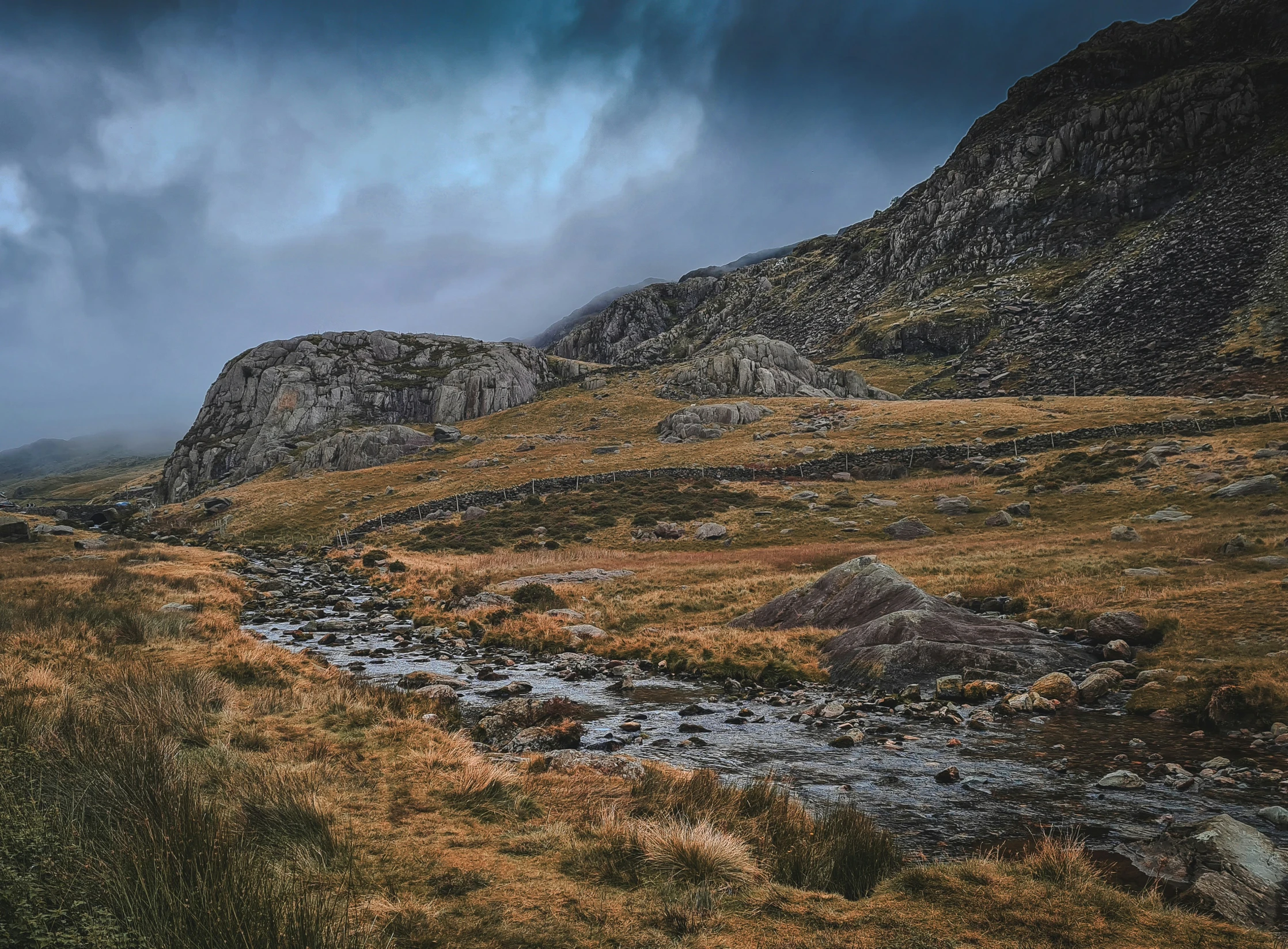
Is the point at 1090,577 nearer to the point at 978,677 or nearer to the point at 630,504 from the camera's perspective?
the point at 978,677

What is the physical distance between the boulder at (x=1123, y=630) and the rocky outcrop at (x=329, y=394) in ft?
396

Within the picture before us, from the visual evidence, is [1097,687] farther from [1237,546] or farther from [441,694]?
[441,694]

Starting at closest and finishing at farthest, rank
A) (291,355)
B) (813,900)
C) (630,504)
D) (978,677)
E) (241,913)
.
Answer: (241,913), (813,900), (978,677), (630,504), (291,355)

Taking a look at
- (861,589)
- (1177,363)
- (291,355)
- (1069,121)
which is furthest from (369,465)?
(1069,121)

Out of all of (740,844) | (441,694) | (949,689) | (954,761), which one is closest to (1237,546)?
(949,689)

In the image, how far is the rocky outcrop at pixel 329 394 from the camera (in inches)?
4847

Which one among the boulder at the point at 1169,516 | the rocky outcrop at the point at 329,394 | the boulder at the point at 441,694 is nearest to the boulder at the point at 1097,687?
the boulder at the point at 441,694

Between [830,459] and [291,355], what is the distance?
13410cm

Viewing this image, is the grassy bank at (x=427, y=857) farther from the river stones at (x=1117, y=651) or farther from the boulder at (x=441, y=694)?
the river stones at (x=1117, y=651)

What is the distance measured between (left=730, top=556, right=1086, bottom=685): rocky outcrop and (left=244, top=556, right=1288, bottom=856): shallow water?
1595 mm

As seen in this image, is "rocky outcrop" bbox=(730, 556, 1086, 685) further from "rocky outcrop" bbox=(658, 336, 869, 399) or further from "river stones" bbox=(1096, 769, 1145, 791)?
"rocky outcrop" bbox=(658, 336, 869, 399)

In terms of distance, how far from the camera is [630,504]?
55.2 meters

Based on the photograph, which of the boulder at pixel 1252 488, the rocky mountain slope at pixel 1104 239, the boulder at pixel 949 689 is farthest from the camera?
the rocky mountain slope at pixel 1104 239

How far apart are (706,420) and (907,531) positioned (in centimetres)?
5676
